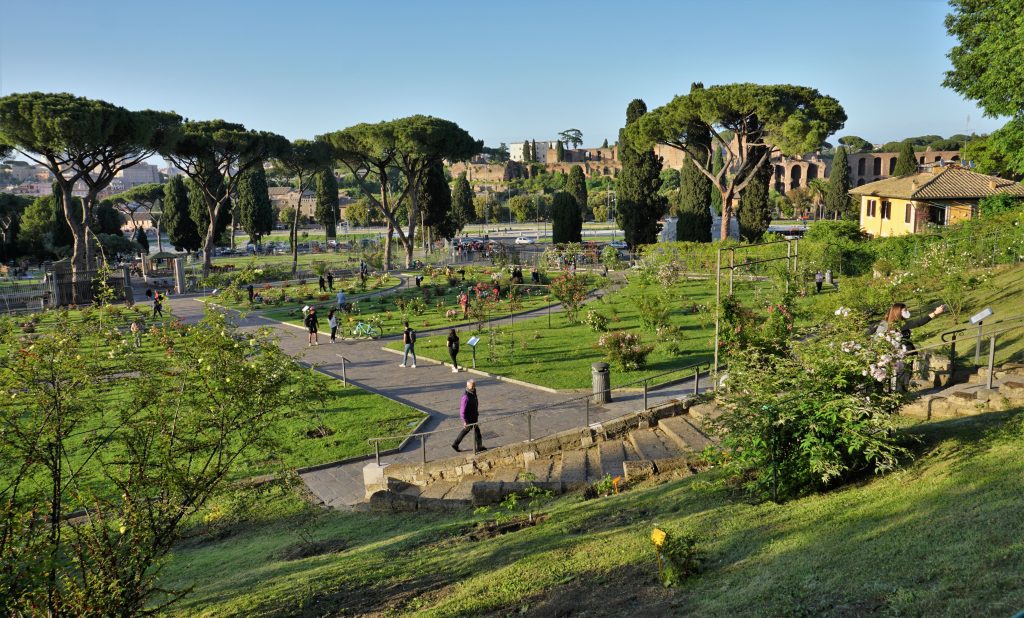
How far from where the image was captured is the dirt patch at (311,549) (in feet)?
26.2

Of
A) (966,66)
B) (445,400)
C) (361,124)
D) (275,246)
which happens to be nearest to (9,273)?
(275,246)

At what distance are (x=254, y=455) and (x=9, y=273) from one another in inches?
1645

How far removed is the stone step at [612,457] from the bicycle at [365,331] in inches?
481

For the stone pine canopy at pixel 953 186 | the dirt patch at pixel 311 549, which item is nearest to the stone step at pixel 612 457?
the dirt patch at pixel 311 549

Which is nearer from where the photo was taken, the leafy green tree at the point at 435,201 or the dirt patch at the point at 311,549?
the dirt patch at the point at 311,549

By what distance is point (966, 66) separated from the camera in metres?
21.8

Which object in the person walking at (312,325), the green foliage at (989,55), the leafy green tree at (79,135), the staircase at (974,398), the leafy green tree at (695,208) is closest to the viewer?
the staircase at (974,398)

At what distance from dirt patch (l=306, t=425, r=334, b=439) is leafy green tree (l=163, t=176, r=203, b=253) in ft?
147

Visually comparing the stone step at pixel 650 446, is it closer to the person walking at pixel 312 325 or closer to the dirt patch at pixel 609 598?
the dirt patch at pixel 609 598

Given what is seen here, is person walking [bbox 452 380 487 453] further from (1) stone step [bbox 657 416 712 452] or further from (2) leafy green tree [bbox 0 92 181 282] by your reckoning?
(2) leafy green tree [bbox 0 92 181 282]

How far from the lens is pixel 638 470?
888 cm

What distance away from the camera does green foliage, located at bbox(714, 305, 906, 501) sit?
6.30m

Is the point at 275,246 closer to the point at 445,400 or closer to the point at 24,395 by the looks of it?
the point at 445,400

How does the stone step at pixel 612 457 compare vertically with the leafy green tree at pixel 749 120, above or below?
below
